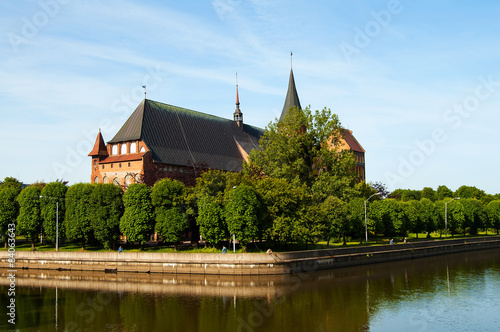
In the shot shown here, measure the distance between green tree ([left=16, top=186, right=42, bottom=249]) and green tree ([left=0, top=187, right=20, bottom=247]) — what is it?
5.92 feet

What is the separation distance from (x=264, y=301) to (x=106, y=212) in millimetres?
27911

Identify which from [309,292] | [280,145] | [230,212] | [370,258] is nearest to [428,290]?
[309,292]

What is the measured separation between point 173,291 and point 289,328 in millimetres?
14697

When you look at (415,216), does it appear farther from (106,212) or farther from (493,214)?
(106,212)

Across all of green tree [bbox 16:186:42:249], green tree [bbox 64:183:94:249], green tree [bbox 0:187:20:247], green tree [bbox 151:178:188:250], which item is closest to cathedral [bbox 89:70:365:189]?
green tree [bbox 64:183:94:249]

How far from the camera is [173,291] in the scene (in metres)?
38.7

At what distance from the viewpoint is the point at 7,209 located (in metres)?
60.6

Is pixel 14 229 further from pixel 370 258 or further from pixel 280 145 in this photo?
pixel 370 258

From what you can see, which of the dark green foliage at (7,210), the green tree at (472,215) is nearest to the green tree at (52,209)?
the dark green foliage at (7,210)

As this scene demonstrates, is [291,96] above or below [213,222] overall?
above

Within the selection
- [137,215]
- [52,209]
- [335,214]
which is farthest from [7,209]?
[335,214]

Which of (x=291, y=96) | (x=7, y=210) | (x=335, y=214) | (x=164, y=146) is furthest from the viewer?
(x=291, y=96)

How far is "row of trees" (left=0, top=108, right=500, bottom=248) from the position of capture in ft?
164

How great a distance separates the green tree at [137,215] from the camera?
5325cm
